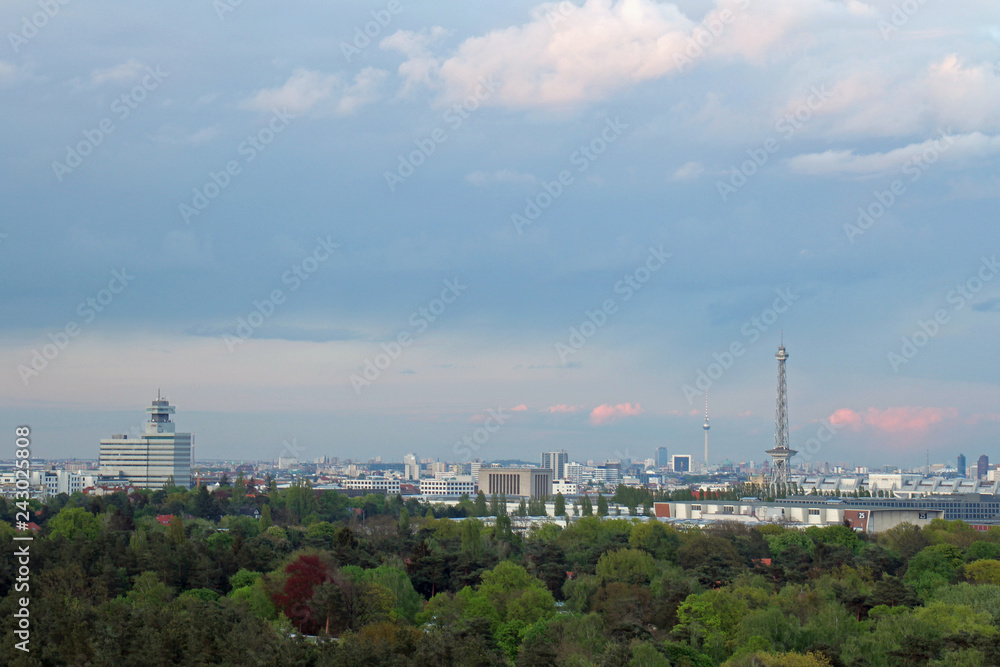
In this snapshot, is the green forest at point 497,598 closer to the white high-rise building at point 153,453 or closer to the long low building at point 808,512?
the long low building at point 808,512

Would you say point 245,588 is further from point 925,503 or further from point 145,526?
point 925,503

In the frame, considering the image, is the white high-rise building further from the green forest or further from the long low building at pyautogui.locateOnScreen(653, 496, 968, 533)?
the green forest

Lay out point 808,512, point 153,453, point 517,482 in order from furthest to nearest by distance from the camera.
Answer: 1. point 153,453
2. point 517,482
3. point 808,512

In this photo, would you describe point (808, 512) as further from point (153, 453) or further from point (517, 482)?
point (153, 453)

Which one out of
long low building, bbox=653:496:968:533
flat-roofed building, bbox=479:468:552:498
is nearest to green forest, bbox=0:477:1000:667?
long low building, bbox=653:496:968:533

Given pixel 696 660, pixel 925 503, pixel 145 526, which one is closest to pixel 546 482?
pixel 925 503

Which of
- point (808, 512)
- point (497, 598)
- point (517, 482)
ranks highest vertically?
point (517, 482)

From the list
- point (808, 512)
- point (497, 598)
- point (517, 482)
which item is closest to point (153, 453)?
point (517, 482)
